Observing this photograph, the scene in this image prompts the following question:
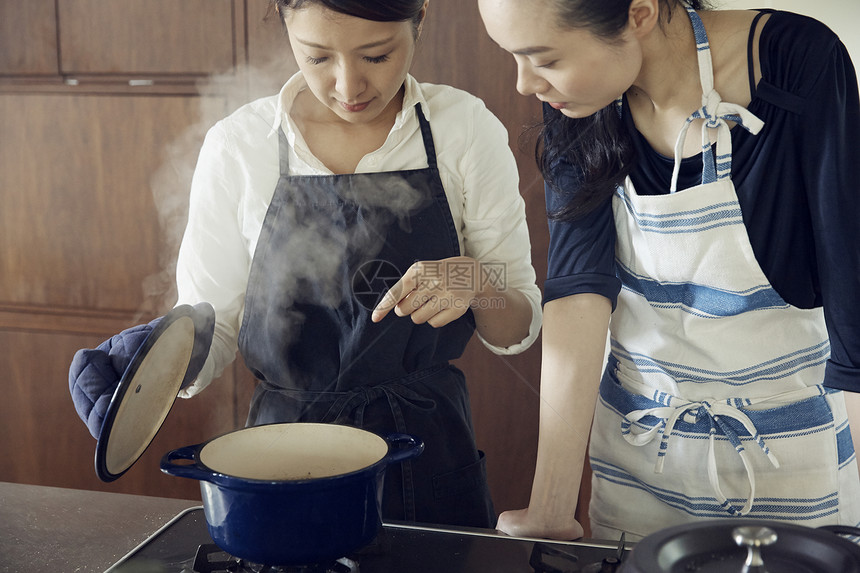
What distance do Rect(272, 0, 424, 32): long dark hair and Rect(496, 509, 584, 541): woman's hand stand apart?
66cm

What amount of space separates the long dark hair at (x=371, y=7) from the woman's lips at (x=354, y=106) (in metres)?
0.12

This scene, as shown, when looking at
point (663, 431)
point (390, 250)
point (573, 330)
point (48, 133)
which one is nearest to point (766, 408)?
point (663, 431)

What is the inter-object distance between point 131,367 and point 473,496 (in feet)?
1.86

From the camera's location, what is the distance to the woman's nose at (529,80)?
882 mm

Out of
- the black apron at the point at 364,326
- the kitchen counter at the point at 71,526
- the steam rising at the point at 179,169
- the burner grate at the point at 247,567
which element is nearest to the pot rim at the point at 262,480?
the burner grate at the point at 247,567

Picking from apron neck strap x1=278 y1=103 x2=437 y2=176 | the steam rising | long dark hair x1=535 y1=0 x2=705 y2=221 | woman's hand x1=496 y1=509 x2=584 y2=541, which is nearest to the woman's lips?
apron neck strap x1=278 y1=103 x2=437 y2=176

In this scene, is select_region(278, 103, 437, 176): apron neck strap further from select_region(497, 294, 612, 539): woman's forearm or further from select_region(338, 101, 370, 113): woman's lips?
select_region(497, 294, 612, 539): woman's forearm

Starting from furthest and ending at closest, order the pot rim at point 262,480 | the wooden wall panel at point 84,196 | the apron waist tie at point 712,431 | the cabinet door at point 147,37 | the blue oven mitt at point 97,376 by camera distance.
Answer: the wooden wall panel at point 84,196
the cabinet door at point 147,37
the apron waist tie at point 712,431
the blue oven mitt at point 97,376
the pot rim at point 262,480

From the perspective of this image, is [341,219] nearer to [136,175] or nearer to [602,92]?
[602,92]

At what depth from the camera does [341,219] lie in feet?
3.65

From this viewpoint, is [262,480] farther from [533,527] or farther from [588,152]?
[588,152]

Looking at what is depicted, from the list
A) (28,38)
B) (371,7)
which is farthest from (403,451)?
(28,38)

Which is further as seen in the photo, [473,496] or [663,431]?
[473,496]

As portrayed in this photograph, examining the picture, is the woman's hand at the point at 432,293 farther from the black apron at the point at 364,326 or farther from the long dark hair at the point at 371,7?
the long dark hair at the point at 371,7
